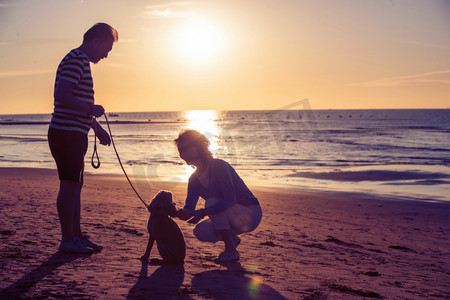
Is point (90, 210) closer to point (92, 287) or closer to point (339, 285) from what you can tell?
point (92, 287)

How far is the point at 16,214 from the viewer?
5992 millimetres

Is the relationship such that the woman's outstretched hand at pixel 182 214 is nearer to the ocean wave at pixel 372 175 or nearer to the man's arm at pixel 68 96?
the man's arm at pixel 68 96

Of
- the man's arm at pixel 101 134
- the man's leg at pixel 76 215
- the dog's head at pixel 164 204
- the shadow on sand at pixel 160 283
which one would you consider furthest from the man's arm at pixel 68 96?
the shadow on sand at pixel 160 283

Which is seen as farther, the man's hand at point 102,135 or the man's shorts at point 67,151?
the man's hand at point 102,135

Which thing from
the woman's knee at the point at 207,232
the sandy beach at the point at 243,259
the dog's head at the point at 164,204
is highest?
the dog's head at the point at 164,204

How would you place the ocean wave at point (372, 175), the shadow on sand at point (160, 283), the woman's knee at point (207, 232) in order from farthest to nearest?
the ocean wave at point (372, 175) → the woman's knee at point (207, 232) → the shadow on sand at point (160, 283)

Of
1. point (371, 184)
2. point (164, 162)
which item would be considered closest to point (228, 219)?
point (371, 184)

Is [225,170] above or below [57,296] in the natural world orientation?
above

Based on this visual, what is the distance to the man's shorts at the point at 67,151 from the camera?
3.94m

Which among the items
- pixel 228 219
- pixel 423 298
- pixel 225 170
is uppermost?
pixel 225 170

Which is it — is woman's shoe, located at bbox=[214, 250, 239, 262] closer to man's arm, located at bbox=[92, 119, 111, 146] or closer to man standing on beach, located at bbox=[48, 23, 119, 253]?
man standing on beach, located at bbox=[48, 23, 119, 253]

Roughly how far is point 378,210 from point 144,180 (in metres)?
7.33

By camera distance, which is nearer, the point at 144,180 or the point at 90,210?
the point at 90,210

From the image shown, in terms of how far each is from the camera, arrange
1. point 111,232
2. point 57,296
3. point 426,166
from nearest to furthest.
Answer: point 57,296, point 111,232, point 426,166
